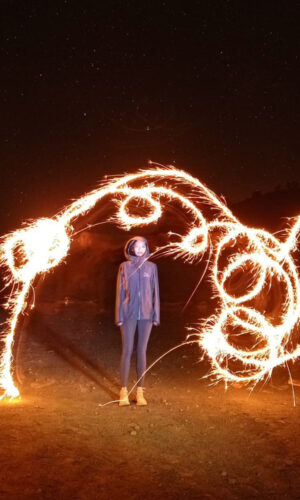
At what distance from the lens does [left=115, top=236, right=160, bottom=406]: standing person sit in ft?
17.5

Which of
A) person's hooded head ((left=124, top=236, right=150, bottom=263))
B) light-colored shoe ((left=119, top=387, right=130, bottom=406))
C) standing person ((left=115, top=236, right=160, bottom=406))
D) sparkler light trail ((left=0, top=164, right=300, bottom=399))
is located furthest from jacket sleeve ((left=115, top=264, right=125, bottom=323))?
sparkler light trail ((left=0, top=164, right=300, bottom=399))

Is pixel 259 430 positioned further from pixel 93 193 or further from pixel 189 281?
pixel 189 281

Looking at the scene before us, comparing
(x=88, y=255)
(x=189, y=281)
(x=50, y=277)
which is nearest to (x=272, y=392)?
(x=189, y=281)

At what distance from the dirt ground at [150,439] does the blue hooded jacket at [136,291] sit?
1065 mm

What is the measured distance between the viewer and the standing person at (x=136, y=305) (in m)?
5.33

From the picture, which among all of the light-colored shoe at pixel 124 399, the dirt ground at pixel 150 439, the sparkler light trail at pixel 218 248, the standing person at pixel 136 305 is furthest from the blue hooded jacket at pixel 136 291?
the dirt ground at pixel 150 439

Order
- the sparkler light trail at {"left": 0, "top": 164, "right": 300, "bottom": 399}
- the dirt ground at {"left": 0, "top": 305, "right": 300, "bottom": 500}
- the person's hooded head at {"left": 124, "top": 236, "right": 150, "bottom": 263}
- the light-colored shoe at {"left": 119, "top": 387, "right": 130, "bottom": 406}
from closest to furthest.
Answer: the dirt ground at {"left": 0, "top": 305, "right": 300, "bottom": 500} → the light-colored shoe at {"left": 119, "top": 387, "right": 130, "bottom": 406} → the person's hooded head at {"left": 124, "top": 236, "right": 150, "bottom": 263} → the sparkler light trail at {"left": 0, "top": 164, "right": 300, "bottom": 399}

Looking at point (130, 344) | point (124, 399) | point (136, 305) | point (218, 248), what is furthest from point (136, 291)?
point (218, 248)

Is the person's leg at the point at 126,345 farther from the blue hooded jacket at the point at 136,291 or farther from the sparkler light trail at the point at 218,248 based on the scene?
the sparkler light trail at the point at 218,248

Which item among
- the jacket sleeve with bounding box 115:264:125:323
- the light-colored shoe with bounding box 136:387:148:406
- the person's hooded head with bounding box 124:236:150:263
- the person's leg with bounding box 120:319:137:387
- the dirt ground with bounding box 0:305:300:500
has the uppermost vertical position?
the person's hooded head with bounding box 124:236:150:263

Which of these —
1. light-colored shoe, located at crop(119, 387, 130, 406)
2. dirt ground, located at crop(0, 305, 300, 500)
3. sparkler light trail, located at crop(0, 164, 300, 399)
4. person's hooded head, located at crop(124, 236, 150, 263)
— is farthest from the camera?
sparkler light trail, located at crop(0, 164, 300, 399)

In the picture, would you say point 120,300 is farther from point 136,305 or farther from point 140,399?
point 140,399

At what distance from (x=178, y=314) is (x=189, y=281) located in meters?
2.30

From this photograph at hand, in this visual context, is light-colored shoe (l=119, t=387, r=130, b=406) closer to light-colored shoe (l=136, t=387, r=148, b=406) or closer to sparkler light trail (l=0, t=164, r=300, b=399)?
light-colored shoe (l=136, t=387, r=148, b=406)
